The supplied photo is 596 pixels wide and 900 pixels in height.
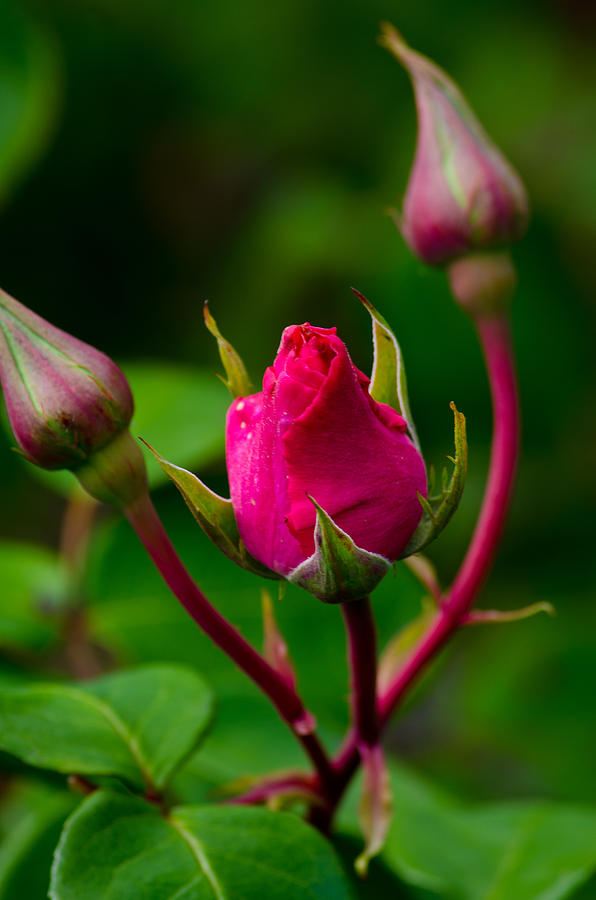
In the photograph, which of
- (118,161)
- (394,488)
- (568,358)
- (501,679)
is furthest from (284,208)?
(394,488)

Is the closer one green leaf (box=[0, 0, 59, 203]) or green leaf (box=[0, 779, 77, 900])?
green leaf (box=[0, 779, 77, 900])

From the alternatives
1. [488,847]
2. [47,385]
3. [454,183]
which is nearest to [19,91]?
[454,183]

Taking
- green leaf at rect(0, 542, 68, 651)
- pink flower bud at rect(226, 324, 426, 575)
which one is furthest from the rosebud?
green leaf at rect(0, 542, 68, 651)

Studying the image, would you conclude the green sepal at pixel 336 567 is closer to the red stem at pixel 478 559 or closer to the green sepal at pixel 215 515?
the green sepal at pixel 215 515

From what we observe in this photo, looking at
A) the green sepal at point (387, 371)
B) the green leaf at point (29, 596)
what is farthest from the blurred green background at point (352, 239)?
the green sepal at point (387, 371)

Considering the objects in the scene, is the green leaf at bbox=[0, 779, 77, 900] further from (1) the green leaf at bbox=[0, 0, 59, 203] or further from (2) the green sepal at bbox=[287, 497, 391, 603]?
(1) the green leaf at bbox=[0, 0, 59, 203]
